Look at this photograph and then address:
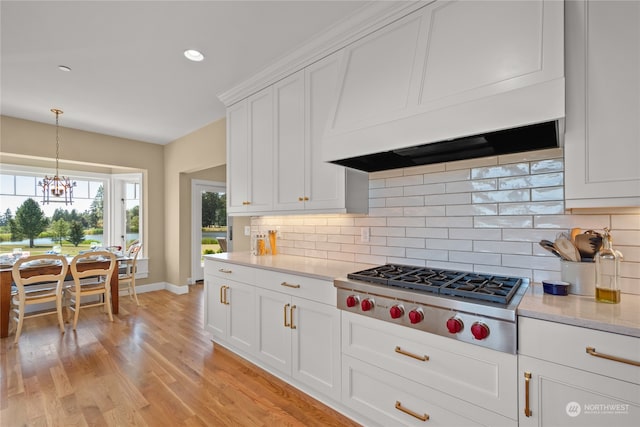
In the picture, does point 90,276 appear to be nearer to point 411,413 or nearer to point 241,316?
point 241,316

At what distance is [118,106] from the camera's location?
3658 mm

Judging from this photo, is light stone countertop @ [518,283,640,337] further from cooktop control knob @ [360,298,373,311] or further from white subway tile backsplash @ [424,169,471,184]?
white subway tile backsplash @ [424,169,471,184]

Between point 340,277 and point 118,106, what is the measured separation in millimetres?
3642

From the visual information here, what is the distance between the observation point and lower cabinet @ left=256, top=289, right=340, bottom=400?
1.93 m

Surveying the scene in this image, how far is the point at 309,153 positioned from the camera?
2412 millimetres

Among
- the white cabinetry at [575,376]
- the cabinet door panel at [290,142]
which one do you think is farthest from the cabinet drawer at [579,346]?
the cabinet door panel at [290,142]

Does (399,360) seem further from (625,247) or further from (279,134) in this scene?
(279,134)

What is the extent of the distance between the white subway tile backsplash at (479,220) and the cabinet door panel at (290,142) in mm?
506

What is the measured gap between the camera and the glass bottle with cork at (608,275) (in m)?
1.30

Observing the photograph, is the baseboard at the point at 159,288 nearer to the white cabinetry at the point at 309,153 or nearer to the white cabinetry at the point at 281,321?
the white cabinetry at the point at 281,321

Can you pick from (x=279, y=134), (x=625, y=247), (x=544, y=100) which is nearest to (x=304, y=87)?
(x=279, y=134)

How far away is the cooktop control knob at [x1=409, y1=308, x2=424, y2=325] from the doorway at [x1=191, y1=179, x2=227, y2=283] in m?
4.91

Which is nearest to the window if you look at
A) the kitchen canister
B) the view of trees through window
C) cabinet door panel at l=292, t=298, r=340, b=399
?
the view of trees through window

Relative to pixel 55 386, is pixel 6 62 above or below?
above
